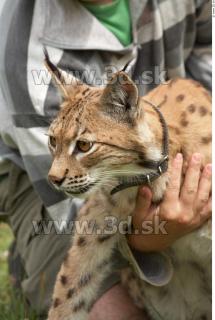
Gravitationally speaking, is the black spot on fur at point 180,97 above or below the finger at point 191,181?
above

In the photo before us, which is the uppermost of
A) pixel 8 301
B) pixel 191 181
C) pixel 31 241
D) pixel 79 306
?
pixel 191 181

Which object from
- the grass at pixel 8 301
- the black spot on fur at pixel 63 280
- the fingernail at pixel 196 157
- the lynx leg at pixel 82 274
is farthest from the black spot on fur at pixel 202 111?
the grass at pixel 8 301

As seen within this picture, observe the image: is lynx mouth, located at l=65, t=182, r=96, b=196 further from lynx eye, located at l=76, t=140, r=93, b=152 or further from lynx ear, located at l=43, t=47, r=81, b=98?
lynx ear, located at l=43, t=47, r=81, b=98

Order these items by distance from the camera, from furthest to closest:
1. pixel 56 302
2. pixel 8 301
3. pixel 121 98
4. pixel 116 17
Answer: pixel 8 301
pixel 116 17
pixel 56 302
pixel 121 98

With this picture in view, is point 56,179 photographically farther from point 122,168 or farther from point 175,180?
point 175,180

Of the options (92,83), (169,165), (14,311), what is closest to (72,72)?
(92,83)

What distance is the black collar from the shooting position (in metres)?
2.35

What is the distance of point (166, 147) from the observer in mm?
2371

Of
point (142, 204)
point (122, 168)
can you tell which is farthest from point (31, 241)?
point (122, 168)

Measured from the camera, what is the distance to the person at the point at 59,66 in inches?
114

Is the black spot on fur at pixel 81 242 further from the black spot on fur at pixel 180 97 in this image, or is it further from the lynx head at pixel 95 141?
the black spot on fur at pixel 180 97

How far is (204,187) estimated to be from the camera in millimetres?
2510

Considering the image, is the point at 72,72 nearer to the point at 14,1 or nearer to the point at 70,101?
the point at 14,1

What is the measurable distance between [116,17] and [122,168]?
0.89m
